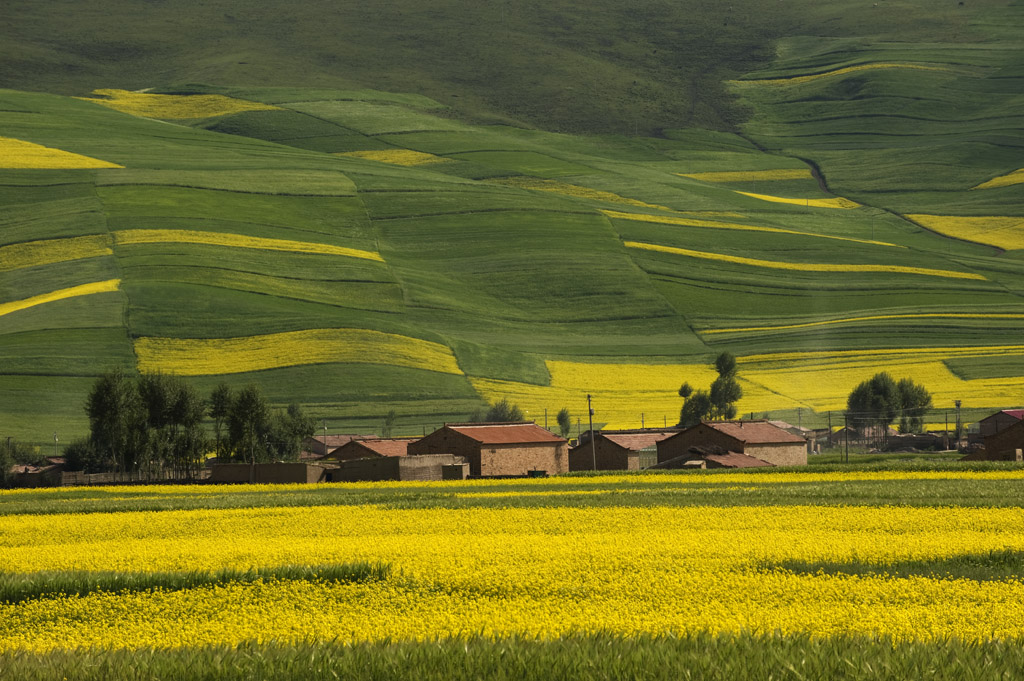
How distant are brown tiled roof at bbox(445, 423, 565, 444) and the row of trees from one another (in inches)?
708

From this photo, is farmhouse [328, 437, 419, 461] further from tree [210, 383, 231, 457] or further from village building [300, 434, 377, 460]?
village building [300, 434, 377, 460]

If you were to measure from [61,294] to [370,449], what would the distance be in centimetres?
6013

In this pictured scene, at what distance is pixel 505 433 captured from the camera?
99.9m

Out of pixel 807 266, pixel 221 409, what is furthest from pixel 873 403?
pixel 221 409

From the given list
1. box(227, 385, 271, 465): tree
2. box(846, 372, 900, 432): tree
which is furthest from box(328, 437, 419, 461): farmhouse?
box(846, 372, 900, 432): tree

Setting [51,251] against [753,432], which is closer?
[753,432]

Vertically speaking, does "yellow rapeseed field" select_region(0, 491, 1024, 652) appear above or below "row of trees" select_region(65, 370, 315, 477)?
below

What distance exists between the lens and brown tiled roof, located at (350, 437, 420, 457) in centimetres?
10520

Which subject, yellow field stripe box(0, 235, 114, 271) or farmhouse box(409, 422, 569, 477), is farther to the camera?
yellow field stripe box(0, 235, 114, 271)

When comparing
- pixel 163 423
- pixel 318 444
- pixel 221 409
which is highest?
pixel 221 409

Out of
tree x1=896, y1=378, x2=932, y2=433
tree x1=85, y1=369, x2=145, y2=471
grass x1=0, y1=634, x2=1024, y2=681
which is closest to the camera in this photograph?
grass x1=0, y1=634, x2=1024, y2=681

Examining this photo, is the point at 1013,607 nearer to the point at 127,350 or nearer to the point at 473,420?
the point at 473,420

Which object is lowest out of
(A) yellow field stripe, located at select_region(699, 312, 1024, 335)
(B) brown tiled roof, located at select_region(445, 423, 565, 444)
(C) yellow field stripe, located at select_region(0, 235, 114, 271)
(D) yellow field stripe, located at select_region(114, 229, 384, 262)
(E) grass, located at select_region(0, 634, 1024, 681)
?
(E) grass, located at select_region(0, 634, 1024, 681)

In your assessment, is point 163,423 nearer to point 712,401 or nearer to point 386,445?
point 386,445
